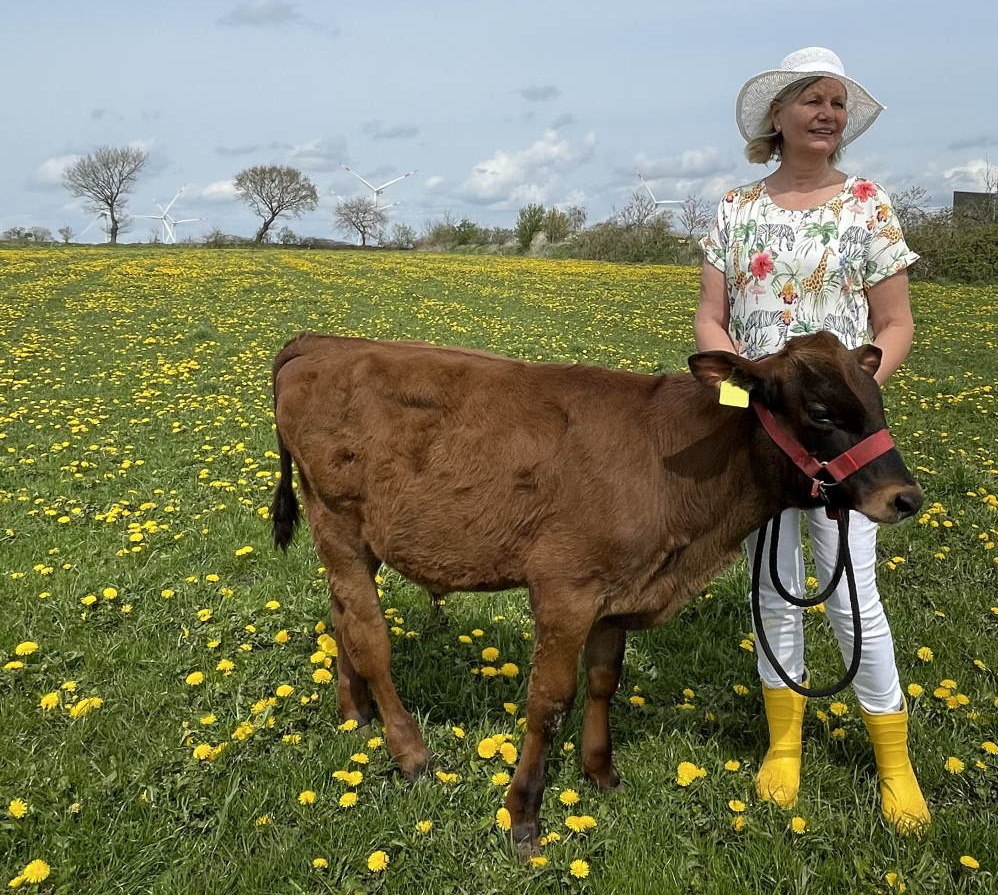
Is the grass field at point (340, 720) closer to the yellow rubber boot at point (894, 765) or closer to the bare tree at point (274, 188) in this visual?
the yellow rubber boot at point (894, 765)

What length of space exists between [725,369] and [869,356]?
2.23ft

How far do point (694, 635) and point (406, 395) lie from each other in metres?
2.70

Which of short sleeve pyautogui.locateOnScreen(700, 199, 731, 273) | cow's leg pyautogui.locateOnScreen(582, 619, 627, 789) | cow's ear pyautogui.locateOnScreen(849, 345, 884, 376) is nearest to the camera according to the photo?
cow's ear pyautogui.locateOnScreen(849, 345, 884, 376)

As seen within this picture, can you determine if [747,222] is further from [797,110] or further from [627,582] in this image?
[627,582]

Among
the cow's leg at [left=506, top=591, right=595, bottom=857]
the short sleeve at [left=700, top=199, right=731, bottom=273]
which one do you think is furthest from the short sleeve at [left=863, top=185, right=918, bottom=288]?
the cow's leg at [left=506, top=591, right=595, bottom=857]

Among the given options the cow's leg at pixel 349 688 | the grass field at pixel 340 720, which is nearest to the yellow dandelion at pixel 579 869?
the grass field at pixel 340 720

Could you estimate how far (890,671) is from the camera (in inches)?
151

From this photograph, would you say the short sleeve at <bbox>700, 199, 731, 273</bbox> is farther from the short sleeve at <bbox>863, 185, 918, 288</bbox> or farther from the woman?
the short sleeve at <bbox>863, 185, 918, 288</bbox>

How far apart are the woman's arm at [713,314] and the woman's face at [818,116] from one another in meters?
0.67

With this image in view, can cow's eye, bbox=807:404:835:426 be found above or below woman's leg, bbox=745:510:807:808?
above

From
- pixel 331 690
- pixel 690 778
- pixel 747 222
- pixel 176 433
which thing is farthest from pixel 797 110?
pixel 176 433

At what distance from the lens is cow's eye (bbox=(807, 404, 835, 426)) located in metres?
3.05

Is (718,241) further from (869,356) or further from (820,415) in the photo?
(820,415)

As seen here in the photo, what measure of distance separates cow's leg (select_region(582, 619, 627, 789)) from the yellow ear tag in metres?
1.37
